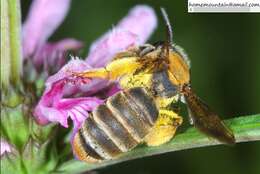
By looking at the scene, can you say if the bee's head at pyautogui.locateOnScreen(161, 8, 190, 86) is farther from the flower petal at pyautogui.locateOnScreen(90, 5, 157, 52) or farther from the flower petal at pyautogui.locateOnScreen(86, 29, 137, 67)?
the flower petal at pyautogui.locateOnScreen(90, 5, 157, 52)

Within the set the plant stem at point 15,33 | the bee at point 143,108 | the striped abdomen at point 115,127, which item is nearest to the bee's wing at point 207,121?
the bee at point 143,108

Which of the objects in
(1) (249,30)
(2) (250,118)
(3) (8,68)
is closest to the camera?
(2) (250,118)

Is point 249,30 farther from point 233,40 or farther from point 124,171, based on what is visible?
point 124,171

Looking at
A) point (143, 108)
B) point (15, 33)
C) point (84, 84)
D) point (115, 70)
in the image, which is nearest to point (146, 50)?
point (115, 70)

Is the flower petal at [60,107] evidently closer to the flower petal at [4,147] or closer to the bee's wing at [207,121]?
the flower petal at [4,147]

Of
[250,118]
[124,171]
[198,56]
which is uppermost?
[250,118]

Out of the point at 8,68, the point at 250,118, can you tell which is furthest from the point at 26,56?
the point at 250,118

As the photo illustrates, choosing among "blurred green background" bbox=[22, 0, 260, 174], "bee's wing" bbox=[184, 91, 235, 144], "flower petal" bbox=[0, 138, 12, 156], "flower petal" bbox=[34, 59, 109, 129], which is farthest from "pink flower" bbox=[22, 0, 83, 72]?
"bee's wing" bbox=[184, 91, 235, 144]
